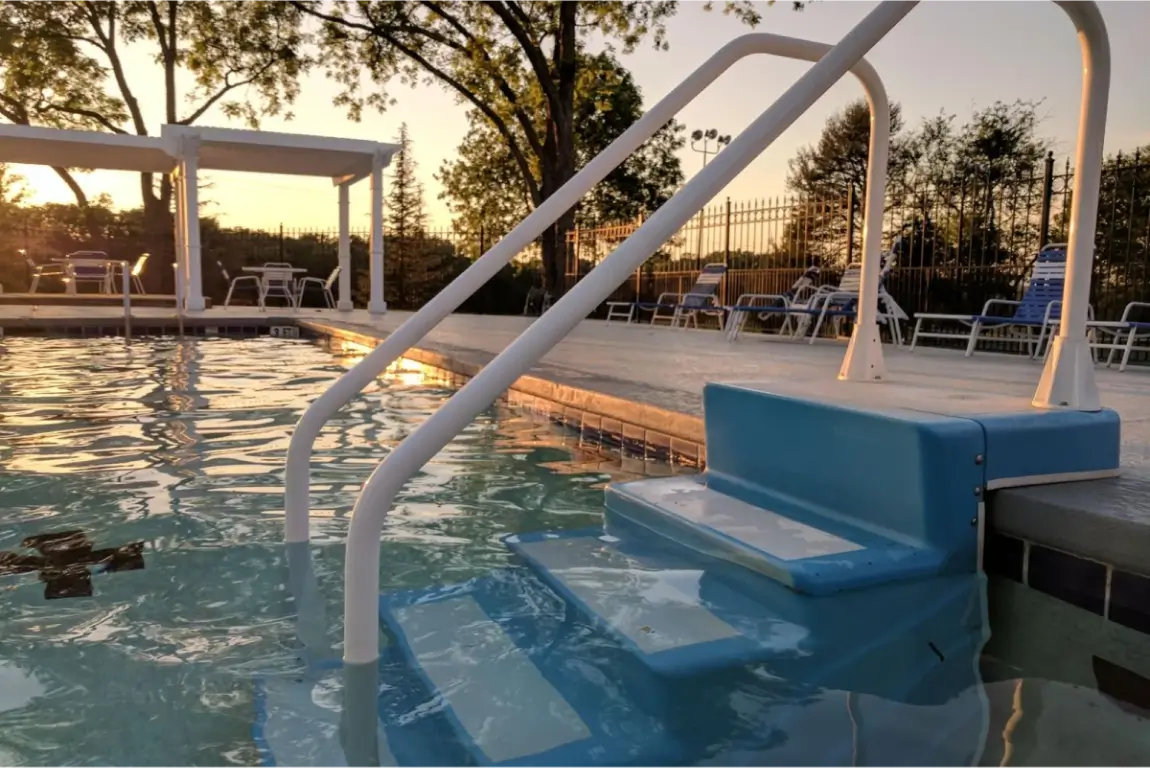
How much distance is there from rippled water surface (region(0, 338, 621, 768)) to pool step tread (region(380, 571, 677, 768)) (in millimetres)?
288

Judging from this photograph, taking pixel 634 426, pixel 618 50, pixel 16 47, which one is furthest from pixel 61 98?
pixel 634 426

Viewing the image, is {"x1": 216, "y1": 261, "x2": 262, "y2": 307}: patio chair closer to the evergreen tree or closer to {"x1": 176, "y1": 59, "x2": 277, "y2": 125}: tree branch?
→ the evergreen tree

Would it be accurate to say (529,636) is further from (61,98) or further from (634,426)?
(61,98)

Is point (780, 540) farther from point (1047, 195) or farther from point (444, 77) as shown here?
point (444, 77)

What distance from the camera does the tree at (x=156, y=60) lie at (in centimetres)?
1861

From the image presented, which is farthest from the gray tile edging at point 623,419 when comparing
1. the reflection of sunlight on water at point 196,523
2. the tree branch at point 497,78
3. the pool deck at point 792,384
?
the tree branch at point 497,78

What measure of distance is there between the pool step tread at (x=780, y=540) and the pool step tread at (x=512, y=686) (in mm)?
407

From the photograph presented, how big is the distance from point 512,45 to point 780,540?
15.8 meters

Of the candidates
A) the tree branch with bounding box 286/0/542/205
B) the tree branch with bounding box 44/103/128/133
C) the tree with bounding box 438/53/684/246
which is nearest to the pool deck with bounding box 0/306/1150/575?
the tree branch with bounding box 286/0/542/205

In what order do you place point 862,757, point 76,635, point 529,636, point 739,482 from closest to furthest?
point 862,757, point 529,636, point 76,635, point 739,482

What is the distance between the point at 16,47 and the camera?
18500 mm

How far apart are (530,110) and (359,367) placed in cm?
1609

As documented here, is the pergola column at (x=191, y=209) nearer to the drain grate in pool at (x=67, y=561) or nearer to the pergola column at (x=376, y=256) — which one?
the pergola column at (x=376, y=256)

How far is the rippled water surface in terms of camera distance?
1.43 metres
